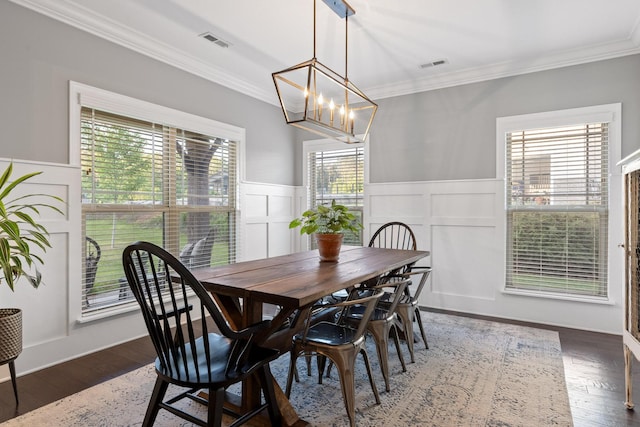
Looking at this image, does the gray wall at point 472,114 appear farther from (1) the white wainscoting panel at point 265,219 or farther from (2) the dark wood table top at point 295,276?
(2) the dark wood table top at point 295,276

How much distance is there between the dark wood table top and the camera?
1785 mm

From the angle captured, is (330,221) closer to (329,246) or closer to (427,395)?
(329,246)

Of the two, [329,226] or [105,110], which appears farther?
[105,110]

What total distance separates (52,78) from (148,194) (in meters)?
1.13

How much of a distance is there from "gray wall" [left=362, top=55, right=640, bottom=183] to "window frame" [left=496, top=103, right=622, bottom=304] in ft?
0.19

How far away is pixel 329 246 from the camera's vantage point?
9.01 feet

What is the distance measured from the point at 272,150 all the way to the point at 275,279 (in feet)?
10.1

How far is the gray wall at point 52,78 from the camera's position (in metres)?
2.52

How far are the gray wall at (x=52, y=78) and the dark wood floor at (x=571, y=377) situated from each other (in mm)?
1504

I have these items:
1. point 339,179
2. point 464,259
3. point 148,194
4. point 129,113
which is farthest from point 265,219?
point 464,259

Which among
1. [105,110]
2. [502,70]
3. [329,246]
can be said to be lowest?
[329,246]

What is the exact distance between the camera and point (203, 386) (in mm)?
1481

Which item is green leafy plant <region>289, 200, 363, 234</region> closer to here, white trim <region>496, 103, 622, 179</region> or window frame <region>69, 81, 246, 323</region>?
window frame <region>69, 81, 246, 323</region>

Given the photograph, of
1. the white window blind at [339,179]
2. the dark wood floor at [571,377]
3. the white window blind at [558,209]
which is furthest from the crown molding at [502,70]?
the dark wood floor at [571,377]
